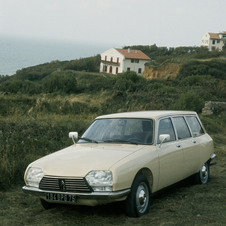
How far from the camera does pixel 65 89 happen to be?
41812 millimetres

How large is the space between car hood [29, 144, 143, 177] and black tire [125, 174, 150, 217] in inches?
17.2

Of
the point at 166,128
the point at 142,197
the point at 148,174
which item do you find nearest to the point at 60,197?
the point at 142,197

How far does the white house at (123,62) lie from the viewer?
333ft

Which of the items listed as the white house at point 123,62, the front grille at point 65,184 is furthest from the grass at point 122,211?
the white house at point 123,62

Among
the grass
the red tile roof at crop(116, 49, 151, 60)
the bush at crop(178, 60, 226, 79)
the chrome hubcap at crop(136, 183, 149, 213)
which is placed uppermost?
the red tile roof at crop(116, 49, 151, 60)

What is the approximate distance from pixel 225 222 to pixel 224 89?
32160mm

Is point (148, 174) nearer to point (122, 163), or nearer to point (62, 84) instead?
point (122, 163)

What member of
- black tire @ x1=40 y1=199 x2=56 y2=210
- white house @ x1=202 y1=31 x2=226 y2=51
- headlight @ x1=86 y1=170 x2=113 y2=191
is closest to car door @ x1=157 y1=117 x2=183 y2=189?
headlight @ x1=86 y1=170 x2=113 y2=191

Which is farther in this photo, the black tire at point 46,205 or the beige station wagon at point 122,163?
the black tire at point 46,205

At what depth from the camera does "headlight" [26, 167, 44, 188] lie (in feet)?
21.3

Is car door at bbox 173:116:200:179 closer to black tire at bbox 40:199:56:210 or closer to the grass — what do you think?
the grass

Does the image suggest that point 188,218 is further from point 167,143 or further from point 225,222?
point 167,143

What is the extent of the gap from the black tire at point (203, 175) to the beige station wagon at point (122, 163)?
23 millimetres

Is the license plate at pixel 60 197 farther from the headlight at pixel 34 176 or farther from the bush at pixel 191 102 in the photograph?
the bush at pixel 191 102
